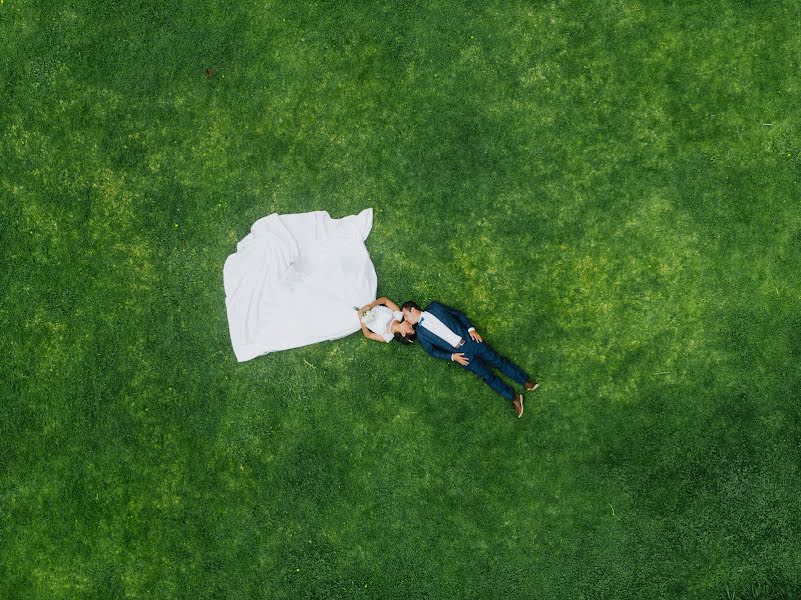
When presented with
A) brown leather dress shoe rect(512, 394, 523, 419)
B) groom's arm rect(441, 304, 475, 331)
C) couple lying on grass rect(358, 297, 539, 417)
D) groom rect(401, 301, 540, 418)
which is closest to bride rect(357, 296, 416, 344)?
couple lying on grass rect(358, 297, 539, 417)

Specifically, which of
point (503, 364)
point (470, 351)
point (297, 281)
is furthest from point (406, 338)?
point (297, 281)

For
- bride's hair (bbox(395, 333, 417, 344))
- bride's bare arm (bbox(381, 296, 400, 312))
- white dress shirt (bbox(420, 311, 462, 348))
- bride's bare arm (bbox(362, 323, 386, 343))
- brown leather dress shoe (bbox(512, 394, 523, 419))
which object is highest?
white dress shirt (bbox(420, 311, 462, 348))

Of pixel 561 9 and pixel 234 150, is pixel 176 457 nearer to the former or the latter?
pixel 234 150

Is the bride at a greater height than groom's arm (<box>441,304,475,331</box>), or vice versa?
groom's arm (<box>441,304,475,331</box>)

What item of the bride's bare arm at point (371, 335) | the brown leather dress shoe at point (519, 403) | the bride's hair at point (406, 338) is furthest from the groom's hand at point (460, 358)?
the bride's bare arm at point (371, 335)

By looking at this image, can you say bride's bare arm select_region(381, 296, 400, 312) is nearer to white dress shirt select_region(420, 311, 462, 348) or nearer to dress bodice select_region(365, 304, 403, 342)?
dress bodice select_region(365, 304, 403, 342)

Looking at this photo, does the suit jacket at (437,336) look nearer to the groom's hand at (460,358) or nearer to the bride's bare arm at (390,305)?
the groom's hand at (460,358)

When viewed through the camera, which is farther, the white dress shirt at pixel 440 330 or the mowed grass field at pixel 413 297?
the mowed grass field at pixel 413 297

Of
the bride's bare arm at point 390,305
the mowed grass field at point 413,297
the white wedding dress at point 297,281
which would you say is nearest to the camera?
the mowed grass field at point 413,297
